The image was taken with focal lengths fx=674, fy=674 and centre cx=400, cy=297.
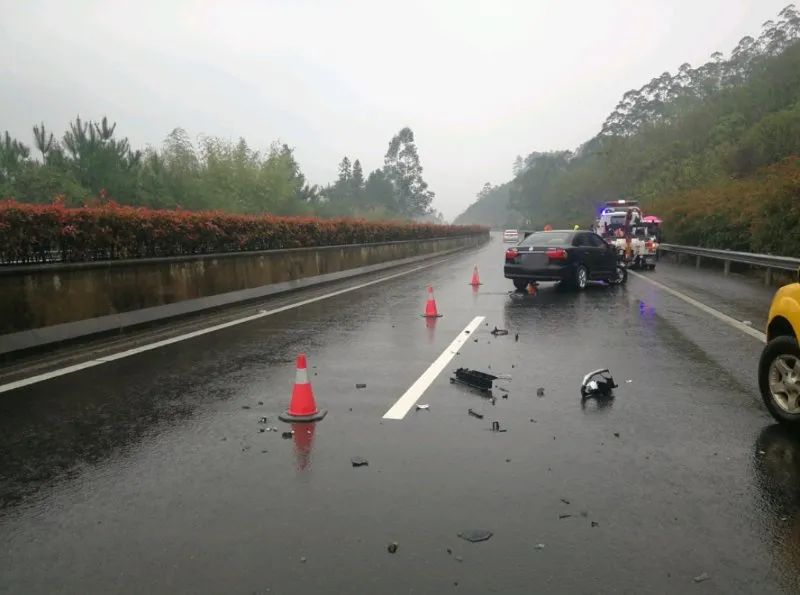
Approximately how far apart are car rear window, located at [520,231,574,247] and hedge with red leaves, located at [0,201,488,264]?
613 centimetres

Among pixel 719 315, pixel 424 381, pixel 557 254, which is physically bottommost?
pixel 719 315

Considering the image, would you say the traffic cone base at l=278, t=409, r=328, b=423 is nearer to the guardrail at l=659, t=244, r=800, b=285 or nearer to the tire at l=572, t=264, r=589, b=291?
the guardrail at l=659, t=244, r=800, b=285

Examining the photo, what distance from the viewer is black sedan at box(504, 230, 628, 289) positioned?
1614cm

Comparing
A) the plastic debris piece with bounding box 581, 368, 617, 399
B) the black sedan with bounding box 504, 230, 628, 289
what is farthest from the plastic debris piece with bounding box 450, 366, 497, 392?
the black sedan with bounding box 504, 230, 628, 289

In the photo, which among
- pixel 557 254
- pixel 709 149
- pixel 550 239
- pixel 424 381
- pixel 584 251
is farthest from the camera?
pixel 709 149

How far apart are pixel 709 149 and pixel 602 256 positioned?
235 feet

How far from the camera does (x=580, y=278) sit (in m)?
16.7

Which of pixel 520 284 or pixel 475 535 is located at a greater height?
pixel 475 535

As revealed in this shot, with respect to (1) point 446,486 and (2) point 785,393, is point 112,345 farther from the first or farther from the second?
(2) point 785,393

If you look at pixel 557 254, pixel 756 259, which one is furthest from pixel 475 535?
pixel 756 259

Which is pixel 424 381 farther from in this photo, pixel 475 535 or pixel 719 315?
pixel 719 315

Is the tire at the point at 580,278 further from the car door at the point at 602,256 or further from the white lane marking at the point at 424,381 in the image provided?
the white lane marking at the point at 424,381

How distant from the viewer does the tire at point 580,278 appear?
16.6 metres

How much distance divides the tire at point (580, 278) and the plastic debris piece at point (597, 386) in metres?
10.0
